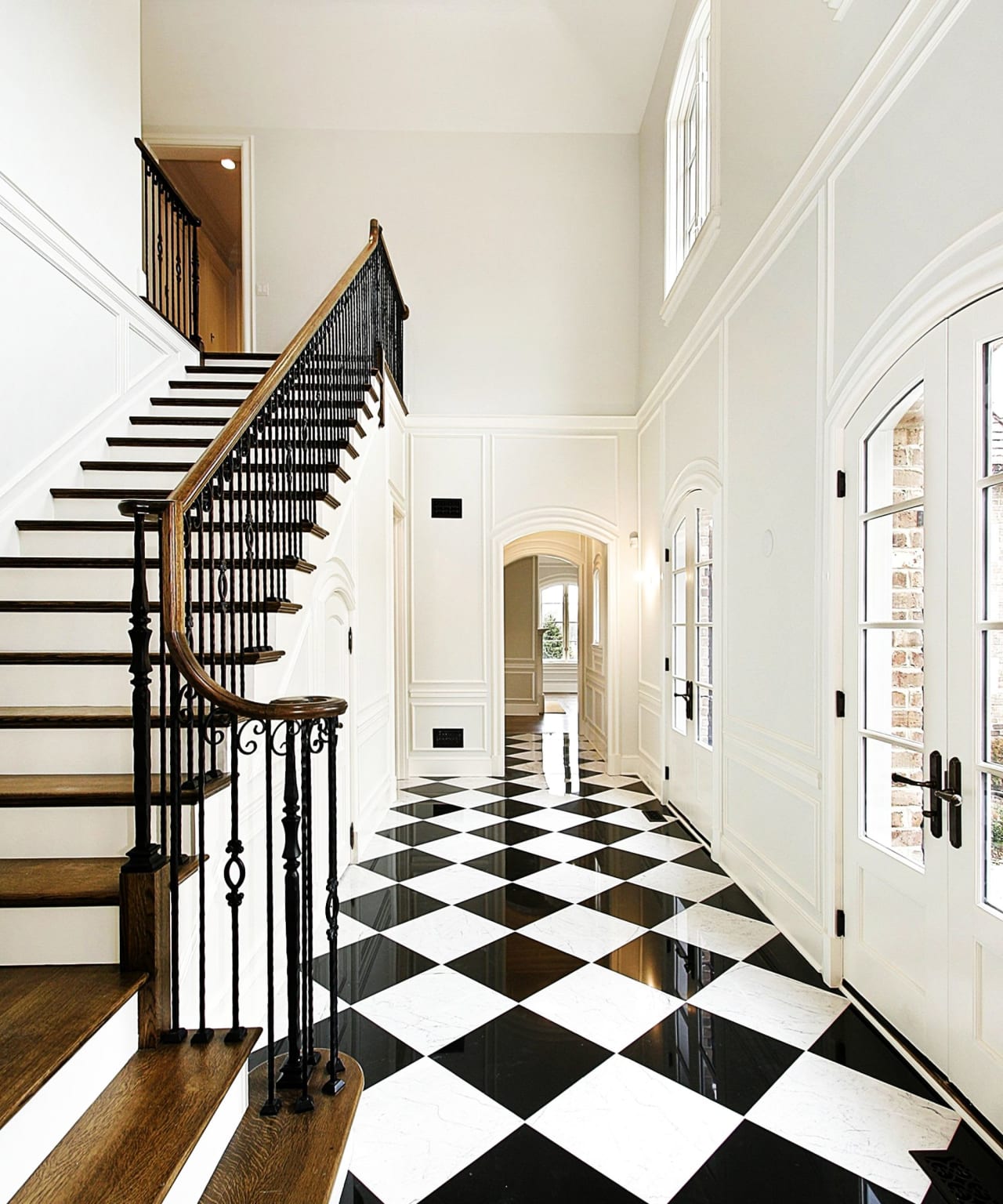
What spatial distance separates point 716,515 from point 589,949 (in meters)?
2.49

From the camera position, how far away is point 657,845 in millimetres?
4633

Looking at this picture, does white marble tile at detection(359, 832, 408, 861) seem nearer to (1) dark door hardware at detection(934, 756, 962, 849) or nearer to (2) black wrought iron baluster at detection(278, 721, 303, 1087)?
(2) black wrought iron baluster at detection(278, 721, 303, 1087)

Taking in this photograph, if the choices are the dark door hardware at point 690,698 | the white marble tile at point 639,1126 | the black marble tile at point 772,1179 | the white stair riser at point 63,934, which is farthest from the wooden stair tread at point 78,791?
the dark door hardware at point 690,698

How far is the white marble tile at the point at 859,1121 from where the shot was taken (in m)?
1.89

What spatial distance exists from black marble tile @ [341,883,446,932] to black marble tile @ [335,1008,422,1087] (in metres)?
0.79

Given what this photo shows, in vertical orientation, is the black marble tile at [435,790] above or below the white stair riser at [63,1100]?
below

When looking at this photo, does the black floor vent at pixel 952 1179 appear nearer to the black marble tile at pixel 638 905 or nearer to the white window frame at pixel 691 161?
Answer: the black marble tile at pixel 638 905

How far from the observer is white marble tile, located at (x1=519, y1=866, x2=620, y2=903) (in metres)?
3.85

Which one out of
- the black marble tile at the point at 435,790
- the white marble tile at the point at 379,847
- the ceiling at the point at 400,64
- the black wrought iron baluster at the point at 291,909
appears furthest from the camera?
the ceiling at the point at 400,64

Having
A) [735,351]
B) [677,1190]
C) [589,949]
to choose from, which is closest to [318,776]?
[589,949]

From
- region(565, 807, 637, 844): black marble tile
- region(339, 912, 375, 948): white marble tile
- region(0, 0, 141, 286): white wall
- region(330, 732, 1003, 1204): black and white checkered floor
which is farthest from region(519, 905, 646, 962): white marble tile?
region(0, 0, 141, 286): white wall

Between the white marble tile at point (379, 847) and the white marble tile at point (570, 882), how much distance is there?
2.97 ft

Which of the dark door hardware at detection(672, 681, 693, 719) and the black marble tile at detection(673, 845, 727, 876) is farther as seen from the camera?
the dark door hardware at detection(672, 681, 693, 719)

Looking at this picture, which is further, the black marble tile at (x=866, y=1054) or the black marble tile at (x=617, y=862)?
the black marble tile at (x=617, y=862)
